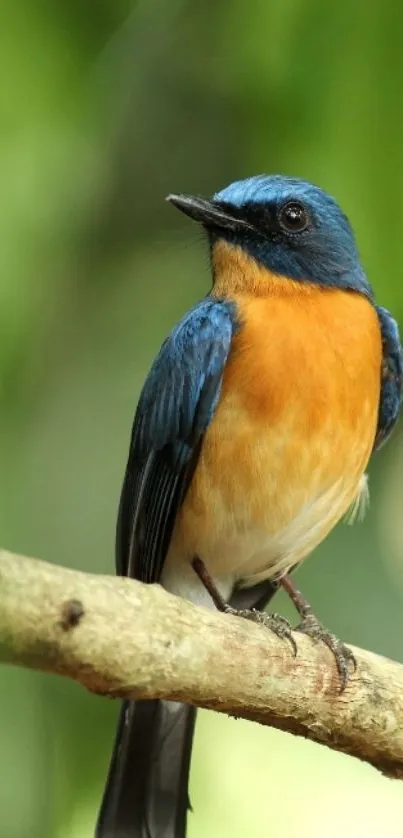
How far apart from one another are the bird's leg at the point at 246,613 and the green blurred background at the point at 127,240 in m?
0.29

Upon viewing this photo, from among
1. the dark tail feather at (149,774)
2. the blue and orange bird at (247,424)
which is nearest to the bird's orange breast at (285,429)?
the blue and orange bird at (247,424)

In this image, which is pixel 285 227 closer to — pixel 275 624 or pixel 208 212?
pixel 208 212

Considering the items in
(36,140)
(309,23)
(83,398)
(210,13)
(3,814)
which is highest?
(210,13)

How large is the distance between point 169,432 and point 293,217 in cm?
83

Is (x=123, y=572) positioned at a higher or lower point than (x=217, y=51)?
lower

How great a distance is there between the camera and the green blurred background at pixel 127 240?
8.16ft

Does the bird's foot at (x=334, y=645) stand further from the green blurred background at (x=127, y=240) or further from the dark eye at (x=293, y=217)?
→ the dark eye at (x=293, y=217)

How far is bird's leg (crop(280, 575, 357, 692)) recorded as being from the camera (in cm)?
323

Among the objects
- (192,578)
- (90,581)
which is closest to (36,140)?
(90,581)

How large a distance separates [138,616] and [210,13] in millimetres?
1456

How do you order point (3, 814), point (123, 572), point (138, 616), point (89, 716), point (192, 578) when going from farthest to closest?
point (192, 578)
point (123, 572)
point (89, 716)
point (3, 814)
point (138, 616)

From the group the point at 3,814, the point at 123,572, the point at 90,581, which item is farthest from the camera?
the point at 123,572

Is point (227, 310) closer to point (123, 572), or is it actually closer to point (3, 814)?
point (123, 572)

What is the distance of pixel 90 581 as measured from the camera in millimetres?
2262
